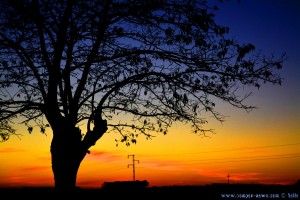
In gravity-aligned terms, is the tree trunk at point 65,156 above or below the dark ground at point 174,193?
above

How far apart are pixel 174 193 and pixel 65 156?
13.4ft

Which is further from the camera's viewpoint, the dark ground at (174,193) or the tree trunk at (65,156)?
the dark ground at (174,193)

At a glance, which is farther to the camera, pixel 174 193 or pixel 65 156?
pixel 174 193

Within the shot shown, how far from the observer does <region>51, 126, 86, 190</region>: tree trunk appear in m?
11.2

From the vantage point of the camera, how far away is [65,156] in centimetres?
1119

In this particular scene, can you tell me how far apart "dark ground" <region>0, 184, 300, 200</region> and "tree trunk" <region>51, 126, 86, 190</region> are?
13.4 inches

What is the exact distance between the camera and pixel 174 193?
12508mm

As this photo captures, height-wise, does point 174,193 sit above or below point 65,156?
below

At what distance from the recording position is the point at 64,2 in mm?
11031

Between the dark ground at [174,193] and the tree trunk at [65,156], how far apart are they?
13.4 inches

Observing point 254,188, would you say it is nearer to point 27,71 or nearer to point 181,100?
point 181,100

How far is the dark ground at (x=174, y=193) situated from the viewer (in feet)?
38.6

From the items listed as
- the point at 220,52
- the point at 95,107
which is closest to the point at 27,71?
the point at 95,107

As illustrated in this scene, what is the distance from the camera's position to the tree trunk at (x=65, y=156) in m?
11.2
